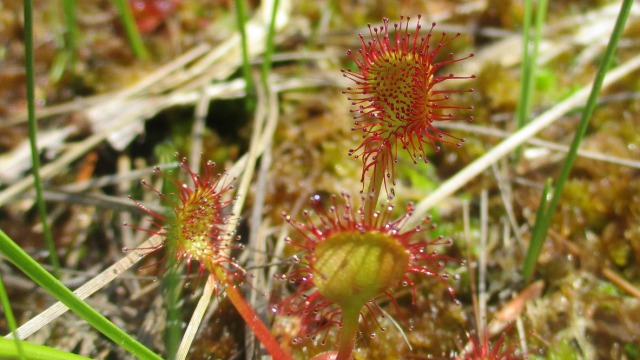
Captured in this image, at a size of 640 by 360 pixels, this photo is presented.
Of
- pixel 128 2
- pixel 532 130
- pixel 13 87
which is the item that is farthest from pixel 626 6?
pixel 13 87

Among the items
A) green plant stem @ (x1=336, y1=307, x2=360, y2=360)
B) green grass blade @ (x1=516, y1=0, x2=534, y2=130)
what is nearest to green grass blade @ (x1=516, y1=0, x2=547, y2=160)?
green grass blade @ (x1=516, y1=0, x2=534, y2=130)

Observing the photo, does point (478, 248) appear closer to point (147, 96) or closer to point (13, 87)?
point (147, 96)

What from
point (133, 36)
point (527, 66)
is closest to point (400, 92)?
point (527, 66)

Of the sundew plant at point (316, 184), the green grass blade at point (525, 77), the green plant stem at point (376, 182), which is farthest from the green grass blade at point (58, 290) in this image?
the green grass blade at point (525, 77)

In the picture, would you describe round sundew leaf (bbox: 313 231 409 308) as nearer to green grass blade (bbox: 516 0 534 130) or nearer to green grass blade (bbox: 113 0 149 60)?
green grass blade (bbox: 516 0 534 130)

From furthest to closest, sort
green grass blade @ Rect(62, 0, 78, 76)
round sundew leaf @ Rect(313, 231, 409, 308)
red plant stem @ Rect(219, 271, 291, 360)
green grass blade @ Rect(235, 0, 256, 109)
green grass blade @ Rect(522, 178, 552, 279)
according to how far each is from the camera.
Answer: green grass blade @ Rect(62, 0, 78, 76)
green grass blade @ Rect(235, 0, 256, 109)
green grass blade @ Rect(522, 178, 552, 279)
red plant stem @ Rect(219, 271, 291, 360)
round sundew leaf @ Rect(313, 231, 409, 308)

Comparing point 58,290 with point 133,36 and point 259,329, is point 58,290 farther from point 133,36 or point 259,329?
point 133,36
